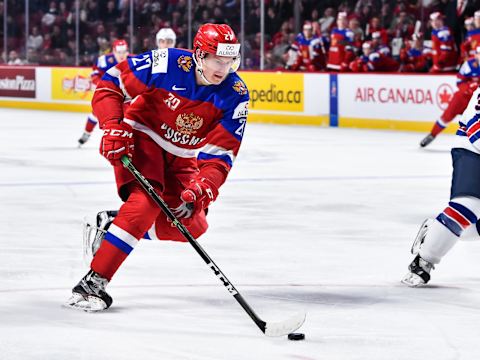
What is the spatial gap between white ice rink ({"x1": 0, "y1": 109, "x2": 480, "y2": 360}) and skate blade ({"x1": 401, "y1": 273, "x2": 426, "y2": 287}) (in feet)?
0.13

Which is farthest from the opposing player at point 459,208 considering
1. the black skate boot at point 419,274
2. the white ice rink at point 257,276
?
the white ice rink at point 257,276

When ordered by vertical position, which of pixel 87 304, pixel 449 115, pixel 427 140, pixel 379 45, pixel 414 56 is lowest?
pixel 427 140

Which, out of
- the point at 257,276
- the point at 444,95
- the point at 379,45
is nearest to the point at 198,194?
the point at 257,276

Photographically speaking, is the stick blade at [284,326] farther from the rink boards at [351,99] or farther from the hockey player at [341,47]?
the hockey player at [341,47]

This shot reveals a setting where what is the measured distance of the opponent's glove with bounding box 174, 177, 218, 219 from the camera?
170 inches

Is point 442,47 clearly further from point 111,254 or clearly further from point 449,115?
point 111,254

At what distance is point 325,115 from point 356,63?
823 mm

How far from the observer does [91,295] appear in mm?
4312

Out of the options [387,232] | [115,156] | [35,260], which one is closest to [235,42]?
[115,156]

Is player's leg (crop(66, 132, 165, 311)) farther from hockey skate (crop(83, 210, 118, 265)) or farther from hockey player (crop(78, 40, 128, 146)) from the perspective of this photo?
hockey player (crop(78, 40, 128, 146))

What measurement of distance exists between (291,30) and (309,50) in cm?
63

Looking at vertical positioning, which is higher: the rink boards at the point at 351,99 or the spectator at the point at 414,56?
the spectator at the point at 414,56

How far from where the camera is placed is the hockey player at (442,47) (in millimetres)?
15078

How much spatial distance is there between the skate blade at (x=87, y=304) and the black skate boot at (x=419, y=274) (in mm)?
1373
